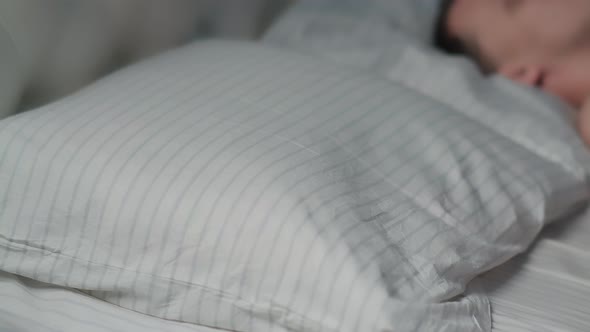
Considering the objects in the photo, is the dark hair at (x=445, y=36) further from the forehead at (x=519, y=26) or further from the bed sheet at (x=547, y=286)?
the bed sheet at (x=547, y=286)

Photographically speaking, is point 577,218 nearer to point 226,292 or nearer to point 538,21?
point 538,21

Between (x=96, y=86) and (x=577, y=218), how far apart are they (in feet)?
2.19

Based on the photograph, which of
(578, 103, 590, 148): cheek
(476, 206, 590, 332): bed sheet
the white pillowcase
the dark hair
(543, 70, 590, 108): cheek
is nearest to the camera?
the white pillowcase

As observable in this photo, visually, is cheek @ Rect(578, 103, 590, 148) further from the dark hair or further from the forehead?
the dark hair

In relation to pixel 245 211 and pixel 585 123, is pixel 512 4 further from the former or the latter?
pixel 245 211

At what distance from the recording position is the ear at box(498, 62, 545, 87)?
1227 mm

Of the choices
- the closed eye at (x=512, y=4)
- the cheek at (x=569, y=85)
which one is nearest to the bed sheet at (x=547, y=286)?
the cheek at (x=569, y=85)

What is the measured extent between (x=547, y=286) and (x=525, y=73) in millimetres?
486

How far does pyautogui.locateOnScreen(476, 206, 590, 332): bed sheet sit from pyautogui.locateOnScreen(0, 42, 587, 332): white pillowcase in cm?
4

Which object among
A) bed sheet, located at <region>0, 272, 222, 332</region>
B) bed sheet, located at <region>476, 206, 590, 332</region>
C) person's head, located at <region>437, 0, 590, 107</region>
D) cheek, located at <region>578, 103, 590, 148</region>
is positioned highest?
person's head, located at <region>437, 0, 590, 107</region>

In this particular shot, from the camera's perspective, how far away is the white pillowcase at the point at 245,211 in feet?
2.23

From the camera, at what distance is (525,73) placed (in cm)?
124

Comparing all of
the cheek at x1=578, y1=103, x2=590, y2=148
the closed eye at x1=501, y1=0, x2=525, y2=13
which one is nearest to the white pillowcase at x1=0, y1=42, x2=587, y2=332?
the cheek at x1=578, y1=103, x2=590, y2=148

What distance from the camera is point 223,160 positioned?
741 mm
